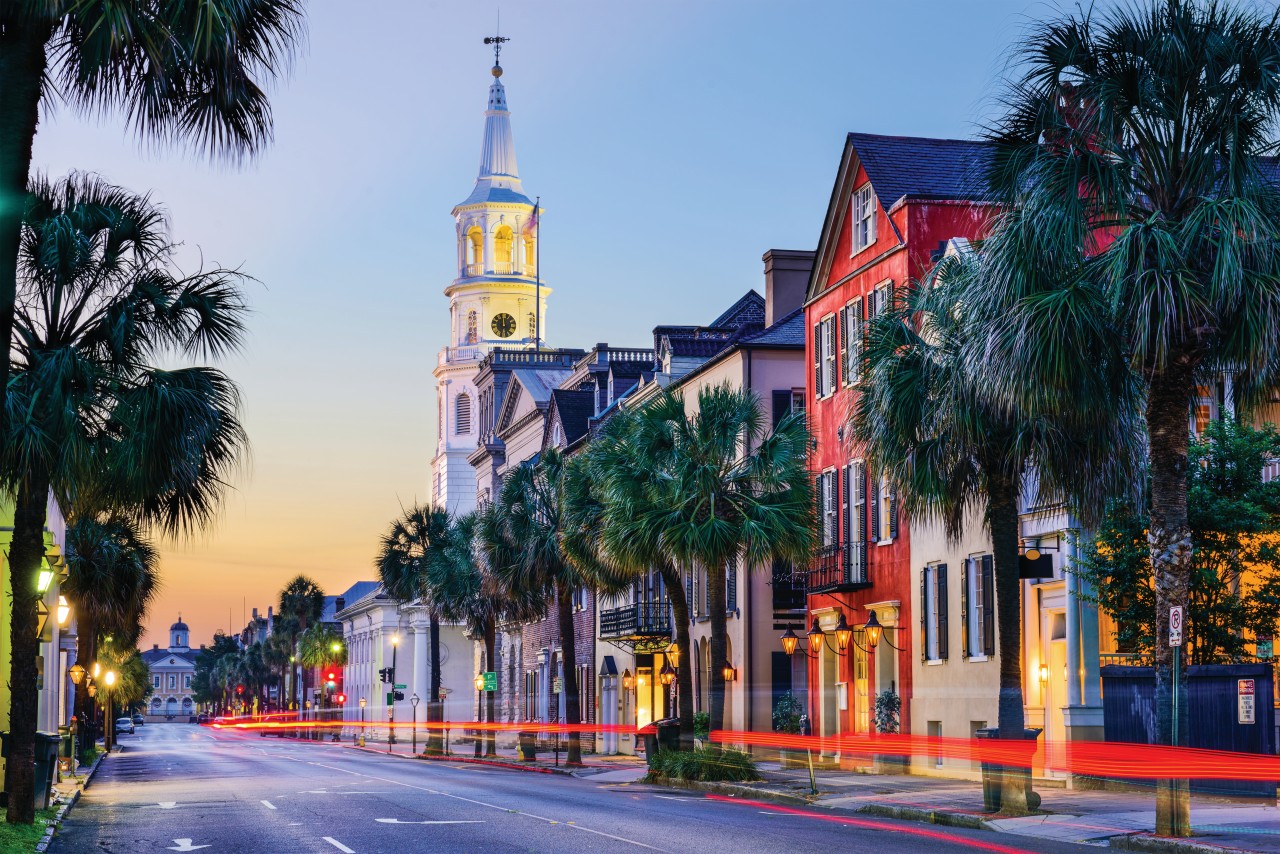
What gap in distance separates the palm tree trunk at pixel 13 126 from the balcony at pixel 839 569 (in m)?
27.6

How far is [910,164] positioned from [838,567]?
974cm

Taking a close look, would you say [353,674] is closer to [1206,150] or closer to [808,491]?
[808,491]

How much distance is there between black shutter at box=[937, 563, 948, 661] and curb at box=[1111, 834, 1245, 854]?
15.4 meters

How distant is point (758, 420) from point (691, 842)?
18.5 metres

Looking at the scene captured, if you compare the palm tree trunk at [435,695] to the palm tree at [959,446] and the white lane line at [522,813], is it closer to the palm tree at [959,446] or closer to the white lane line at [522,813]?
the white lane line at [522,813]

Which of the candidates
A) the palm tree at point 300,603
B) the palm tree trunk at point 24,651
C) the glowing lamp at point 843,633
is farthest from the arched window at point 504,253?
the palm tree trunk at point 24,651

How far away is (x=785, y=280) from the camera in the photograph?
4984 cm

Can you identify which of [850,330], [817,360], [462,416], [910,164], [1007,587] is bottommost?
[1007,587]

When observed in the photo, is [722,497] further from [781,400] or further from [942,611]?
[781,400]

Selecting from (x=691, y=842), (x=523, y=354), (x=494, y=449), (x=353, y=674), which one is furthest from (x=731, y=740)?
(x=353, y=674)

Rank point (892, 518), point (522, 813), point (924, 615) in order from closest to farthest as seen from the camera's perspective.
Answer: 1. point (522, 813)
2. point (924, 615)
3. point (892, 518)

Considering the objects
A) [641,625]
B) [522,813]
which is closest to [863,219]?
[522,813]

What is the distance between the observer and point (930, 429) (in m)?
23.8

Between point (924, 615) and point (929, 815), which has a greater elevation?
point (924, 615)
